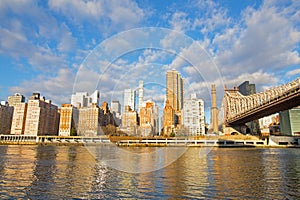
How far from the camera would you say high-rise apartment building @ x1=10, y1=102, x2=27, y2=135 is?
105m

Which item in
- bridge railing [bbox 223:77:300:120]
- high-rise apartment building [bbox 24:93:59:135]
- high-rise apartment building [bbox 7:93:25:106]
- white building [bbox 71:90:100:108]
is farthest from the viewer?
high-rise apartment building [bbox 7:93:25:106]

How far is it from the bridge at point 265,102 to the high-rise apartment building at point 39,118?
76240 millimetres

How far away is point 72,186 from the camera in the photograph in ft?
36.1

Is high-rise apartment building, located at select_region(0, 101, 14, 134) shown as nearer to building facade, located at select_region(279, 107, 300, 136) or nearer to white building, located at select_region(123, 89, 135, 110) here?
white building, located at select_region(123, 89, 135, 110)

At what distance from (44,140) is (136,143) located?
1657 inches

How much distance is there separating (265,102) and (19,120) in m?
99.1

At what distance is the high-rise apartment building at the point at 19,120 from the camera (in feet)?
344

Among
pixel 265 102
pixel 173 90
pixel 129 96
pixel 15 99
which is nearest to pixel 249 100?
pixel 265 102

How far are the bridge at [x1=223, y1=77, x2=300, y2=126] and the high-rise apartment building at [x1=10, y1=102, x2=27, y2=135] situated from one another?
84.7 metres

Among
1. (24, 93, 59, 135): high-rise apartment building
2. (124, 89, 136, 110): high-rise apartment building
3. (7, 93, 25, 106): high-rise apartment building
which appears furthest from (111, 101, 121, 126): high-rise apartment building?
(7, 93, 25, 106): high-rise apartment building

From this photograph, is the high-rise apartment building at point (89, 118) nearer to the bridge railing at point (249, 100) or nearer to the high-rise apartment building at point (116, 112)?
the high-rise apartment building at point (116, 112)

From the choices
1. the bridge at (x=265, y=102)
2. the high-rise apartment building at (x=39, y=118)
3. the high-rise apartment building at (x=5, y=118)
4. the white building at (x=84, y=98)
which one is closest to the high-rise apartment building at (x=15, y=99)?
the high-rise apartment building at (x=5, y=118)

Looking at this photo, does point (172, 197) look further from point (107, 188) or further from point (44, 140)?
point (44, 140)

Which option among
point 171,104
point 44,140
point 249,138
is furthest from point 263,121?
point 171,104
